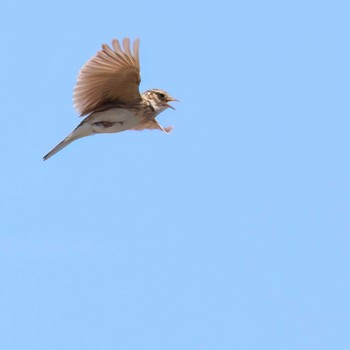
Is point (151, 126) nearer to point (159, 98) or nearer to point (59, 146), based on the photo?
point (159, 98)

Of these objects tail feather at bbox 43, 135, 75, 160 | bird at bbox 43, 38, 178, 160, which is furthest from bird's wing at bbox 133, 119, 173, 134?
tail feather at bbox 43, 135, 75, 160

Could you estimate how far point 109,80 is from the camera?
14.4 metres

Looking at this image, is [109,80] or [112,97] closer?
[109,80]

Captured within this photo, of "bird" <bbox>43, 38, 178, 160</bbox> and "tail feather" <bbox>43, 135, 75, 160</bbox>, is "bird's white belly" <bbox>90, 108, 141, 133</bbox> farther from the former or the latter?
"tail feather" <bbox>43, 135, 75, 160</bbox>

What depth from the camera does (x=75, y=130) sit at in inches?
569

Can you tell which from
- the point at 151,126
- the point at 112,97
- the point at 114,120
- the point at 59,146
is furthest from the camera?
the point at 151,126

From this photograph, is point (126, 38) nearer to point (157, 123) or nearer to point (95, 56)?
point (95, 56)

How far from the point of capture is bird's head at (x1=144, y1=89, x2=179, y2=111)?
15.0 metres

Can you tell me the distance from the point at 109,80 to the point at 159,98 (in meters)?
0.99

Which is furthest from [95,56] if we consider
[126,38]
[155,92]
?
[155,92]

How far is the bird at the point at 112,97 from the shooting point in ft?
46.0

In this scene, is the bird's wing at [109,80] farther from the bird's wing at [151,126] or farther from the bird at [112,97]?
the bird's wing at [151,126]

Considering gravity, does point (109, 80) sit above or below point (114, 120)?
above

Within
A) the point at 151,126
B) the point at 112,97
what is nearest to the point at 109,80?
the point at 112,97
